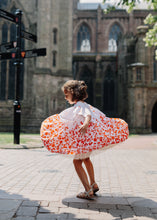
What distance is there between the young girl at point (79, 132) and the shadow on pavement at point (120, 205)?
0.54 feet

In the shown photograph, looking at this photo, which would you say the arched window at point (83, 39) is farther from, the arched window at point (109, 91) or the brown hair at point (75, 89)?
the brown hair at point (75, 89)

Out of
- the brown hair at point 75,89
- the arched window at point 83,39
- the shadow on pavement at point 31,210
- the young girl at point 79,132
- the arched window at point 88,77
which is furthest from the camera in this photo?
the arched window at point 83,39

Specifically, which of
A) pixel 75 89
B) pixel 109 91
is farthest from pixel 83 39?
pixel 75 89

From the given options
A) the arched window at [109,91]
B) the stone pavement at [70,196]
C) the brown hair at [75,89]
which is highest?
the arched window at [109,91]

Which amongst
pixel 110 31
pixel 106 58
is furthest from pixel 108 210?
pixel 110 31

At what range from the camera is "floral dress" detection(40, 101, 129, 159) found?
3387mm

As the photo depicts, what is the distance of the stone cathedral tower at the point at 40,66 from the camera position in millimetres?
22078

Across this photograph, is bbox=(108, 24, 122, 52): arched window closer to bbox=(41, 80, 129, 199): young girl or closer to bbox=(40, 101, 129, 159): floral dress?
bbox=(41, 80, 129, 199): young girl

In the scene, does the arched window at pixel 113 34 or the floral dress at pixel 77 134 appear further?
the arched window at pixel 113 34

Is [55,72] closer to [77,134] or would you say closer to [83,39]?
[83,39]

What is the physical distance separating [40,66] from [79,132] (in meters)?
19.2

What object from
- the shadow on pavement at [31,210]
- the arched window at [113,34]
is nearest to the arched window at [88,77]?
the arched window at [113,34]

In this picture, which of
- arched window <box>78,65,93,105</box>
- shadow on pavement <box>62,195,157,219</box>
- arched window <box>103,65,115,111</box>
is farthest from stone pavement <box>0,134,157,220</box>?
arched window <box>78,65,93,105</box>

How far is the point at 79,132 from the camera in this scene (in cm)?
341
